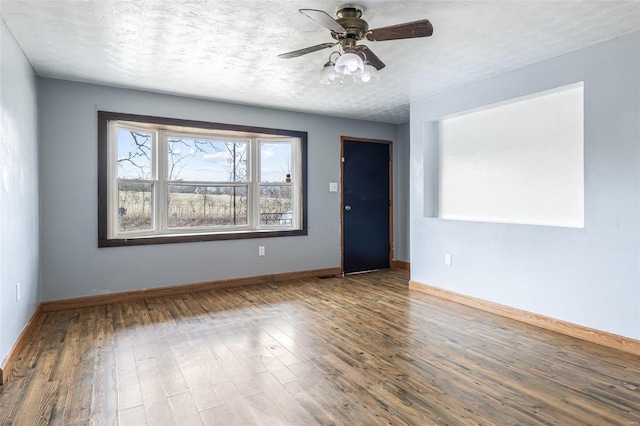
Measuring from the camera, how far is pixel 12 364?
2.46 m

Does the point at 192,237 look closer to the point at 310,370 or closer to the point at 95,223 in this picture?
the point at 95,223

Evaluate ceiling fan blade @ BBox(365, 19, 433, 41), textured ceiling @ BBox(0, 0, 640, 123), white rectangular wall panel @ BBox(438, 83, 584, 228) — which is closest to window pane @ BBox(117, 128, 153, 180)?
textured ceiling @ BBox(0, 0, 640, 123)

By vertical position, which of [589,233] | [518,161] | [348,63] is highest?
[348,63]

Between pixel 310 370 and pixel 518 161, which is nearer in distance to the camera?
pixel 310 370

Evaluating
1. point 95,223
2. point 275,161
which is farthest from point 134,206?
point 275,161

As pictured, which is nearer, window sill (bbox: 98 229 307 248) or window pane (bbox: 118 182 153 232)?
window sill (bbox: 98 229 307 248)

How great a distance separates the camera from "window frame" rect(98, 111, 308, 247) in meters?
3.93

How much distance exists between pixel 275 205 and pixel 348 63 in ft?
10.1

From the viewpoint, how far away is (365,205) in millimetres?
5770

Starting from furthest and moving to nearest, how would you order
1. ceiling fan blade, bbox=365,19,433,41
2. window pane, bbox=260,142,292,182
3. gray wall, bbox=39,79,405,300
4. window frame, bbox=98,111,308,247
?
1. window pane, bbox=260,142,292,182
2. window frame, bbox=98,111,308,247
3. gray wall, bbox=39,79,405,300
4. ceiling fan blade, bbox=365,19,433,41

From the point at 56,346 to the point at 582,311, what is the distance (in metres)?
4.12

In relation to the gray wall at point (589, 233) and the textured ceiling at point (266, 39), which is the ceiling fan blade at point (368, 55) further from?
the gray wall at point (589, 233)

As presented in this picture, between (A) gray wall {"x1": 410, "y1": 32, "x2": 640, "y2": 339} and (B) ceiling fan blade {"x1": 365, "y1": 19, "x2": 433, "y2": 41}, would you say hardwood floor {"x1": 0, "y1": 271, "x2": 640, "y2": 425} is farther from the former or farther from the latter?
(B) ceiling fan blade {"x1": 365, "y1": 19, "x2": 433, "y2": 41}

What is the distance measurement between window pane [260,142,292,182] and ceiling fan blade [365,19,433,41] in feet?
9.71
